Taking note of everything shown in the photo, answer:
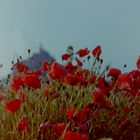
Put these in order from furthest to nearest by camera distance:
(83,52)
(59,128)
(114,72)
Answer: (83,52)
(114,72)
(59,128)

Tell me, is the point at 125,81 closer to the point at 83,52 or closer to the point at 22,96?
the point at 22,96

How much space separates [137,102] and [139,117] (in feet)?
0.63

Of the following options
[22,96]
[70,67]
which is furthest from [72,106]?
[70,67]

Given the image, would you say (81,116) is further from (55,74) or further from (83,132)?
(55,74)

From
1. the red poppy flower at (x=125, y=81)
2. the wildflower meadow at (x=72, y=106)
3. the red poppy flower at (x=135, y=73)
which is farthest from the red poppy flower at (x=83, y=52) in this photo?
the red poppy flower at (x=125, y=81)

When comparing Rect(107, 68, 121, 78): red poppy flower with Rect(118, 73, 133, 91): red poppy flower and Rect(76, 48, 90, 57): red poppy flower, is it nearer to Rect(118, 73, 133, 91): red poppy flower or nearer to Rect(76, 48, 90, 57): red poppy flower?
Rect(118, 73, 133, 91): red poppy flower

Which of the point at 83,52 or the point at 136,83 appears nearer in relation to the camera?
the point at 136,83

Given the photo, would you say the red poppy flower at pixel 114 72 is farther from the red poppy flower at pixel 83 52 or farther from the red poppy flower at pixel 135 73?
the red poppy flower at pixel 83 52

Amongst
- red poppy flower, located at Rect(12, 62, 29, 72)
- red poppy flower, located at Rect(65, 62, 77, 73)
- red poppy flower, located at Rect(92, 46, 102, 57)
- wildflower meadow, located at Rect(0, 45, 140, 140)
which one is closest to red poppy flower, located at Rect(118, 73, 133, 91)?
wildflower meadow, located at Rect(0, 45, 140, 140)

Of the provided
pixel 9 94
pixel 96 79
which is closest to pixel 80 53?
pixel 96 79

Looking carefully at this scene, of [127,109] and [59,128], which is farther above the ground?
[127,109]

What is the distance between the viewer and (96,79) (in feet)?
16.2

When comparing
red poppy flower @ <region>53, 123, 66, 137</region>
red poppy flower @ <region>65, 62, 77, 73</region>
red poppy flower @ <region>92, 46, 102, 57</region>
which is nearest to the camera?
red poppy flower @ <region>53, 123, 66, 137</region>

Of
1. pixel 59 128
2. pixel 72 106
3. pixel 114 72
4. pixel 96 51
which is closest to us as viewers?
pixel 59 128
